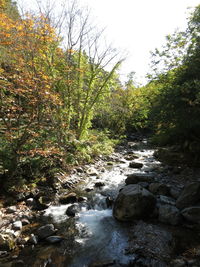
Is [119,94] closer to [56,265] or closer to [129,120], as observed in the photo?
[129,120]

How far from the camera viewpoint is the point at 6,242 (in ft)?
10.8

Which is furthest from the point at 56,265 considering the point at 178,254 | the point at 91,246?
the point at 178,254

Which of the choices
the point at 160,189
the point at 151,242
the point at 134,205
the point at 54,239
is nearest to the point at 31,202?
the point at 54,239

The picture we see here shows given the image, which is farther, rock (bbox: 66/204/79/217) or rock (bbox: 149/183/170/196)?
rock (bbox: 149/183/170/196)

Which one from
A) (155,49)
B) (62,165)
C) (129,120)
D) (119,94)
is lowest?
(62,165)

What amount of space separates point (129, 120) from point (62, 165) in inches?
512

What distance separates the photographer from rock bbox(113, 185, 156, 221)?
13.9 feet

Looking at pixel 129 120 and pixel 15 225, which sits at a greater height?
pixel 129 120

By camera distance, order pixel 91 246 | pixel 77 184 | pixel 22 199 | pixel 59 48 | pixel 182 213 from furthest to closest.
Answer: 1. pixel 59 48
2. pixel 77 184
3. pixel 22 199
4. pixel 182 213
5. pixel 91 246

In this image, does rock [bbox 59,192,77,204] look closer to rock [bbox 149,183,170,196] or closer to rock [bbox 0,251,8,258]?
rock [bbox 0,251,8,258]

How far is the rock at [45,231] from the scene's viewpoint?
12.0 ft

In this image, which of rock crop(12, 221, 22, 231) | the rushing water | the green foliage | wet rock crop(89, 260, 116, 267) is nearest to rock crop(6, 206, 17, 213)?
rock crop(12, 221, 22, 231)

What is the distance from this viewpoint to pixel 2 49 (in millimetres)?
7727

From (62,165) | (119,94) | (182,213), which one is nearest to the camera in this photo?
(182,213)
